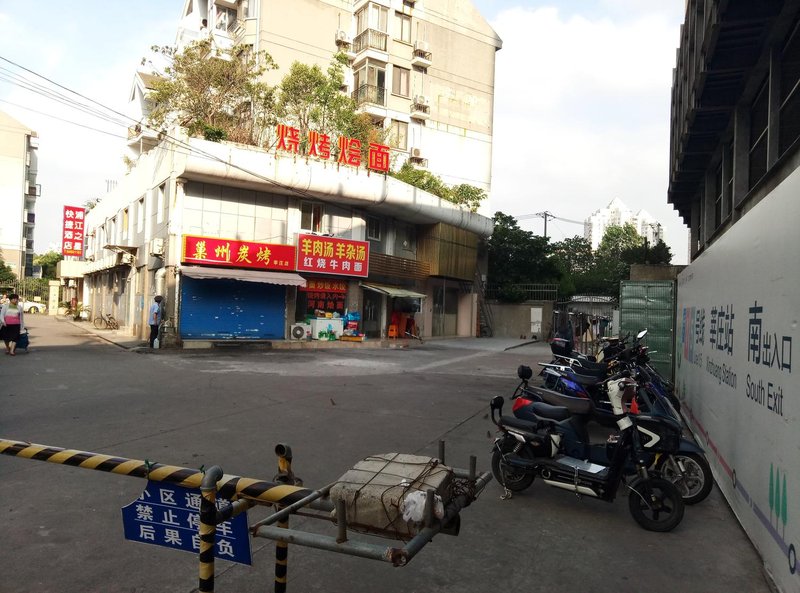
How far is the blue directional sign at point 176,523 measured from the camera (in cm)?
247

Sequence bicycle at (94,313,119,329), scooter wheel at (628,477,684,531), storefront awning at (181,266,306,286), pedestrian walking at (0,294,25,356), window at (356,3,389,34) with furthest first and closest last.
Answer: window at (356,3,389,34), bicycle at (94,313,119,329), storefront awning at (181,266,306,286), pedestrian walking at (0,294,25,356), scooter wheel at (628,477,684,531)

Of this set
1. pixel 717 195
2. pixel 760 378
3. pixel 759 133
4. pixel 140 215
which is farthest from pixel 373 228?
A: pixel 760 378

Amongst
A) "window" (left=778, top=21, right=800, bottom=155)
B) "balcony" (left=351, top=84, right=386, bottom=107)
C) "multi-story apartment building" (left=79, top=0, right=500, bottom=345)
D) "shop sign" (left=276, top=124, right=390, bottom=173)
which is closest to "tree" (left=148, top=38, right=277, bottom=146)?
"multi-story apartment building" (left=79, top=0, right=500, bottom=345)

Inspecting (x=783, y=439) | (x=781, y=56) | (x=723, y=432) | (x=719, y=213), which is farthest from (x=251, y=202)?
(x=783, y=439)

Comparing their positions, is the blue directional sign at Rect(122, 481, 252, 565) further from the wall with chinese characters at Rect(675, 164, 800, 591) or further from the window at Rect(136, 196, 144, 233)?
the window at Rect(136, 196, 144, 233)

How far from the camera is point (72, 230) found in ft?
128

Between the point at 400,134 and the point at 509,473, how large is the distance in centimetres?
2910

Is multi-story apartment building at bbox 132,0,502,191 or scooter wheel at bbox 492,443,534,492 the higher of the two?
multi-story apartment building at bbox 132,0,502,191

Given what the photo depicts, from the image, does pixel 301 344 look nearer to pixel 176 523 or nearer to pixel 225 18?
pixel 176 523

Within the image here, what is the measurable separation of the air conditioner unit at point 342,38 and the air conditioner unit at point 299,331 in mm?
18303

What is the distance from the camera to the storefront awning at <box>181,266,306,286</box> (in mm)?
18031

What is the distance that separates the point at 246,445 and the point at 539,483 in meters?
3.25

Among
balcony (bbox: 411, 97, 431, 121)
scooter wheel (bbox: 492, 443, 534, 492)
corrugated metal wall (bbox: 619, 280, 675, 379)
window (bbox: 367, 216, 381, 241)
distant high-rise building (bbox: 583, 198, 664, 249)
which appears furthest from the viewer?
distant high-rise building (bbox: 583, 198, 664, 249)

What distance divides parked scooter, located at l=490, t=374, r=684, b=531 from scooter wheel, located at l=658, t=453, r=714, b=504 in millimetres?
388
